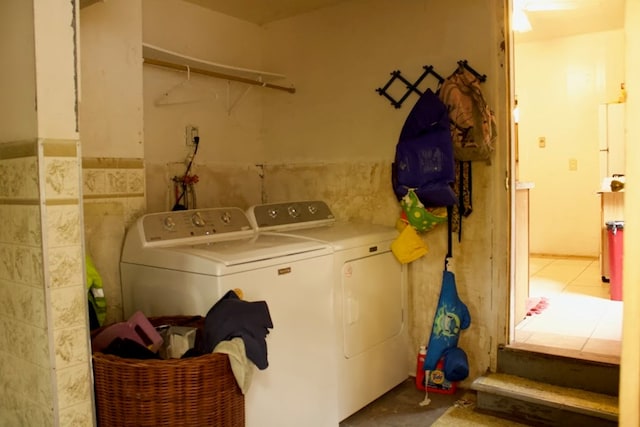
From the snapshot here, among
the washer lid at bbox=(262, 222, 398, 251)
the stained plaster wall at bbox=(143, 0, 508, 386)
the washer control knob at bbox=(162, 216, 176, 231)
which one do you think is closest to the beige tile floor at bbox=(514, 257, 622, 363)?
the stained plaster wall at bbox=(143, 0, 508, 386)

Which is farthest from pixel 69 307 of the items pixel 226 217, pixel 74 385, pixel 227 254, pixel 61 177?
pixel 226 217

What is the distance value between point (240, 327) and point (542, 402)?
5.33 ft

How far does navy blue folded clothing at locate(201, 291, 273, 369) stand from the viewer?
177cm

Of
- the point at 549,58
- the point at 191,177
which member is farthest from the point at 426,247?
the point at 549,58

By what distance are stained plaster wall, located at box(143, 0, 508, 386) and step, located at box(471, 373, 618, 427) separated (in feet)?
0.78

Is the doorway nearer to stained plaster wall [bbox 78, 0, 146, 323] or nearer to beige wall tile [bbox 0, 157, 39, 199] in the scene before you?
stained plaster wall [bbox 78, 0, 146, 323]

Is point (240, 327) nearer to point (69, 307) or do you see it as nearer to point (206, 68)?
point (69, 307)

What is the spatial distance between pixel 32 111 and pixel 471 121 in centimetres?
206

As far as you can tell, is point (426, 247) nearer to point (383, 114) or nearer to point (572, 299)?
point (383, 114)

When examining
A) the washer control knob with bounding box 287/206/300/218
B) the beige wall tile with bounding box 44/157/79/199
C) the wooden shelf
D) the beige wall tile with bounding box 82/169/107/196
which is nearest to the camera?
the beige wall tile with bounding box 44/157/79/199

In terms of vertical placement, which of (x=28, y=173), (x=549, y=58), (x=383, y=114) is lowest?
(x=28, y=173)

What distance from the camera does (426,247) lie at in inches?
122

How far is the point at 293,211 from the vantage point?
3180mm

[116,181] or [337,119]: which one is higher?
[337,119]
